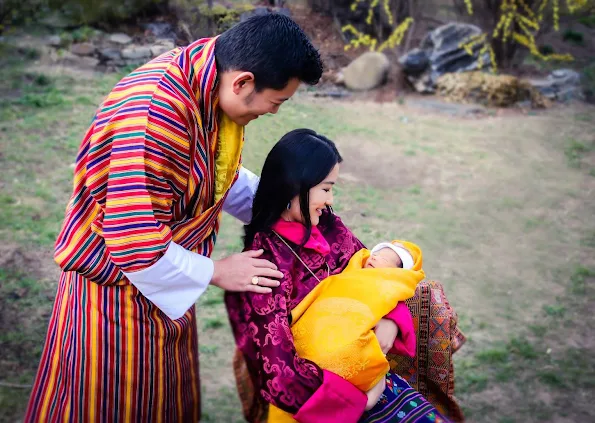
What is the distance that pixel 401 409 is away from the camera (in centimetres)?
222

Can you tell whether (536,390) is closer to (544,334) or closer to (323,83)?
(544,334)

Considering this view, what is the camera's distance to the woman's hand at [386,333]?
217 centimetres

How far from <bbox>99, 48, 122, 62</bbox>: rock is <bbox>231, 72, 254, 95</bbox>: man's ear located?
5189mm

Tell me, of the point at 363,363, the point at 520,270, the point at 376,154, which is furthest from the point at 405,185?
the point at 363,363

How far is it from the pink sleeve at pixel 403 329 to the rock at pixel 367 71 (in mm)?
6571

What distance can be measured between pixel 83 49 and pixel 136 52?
1682mm

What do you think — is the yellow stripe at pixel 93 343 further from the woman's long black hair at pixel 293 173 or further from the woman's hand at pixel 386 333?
the woman's hand at pixel 386 333

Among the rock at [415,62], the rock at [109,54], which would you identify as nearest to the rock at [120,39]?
the rock at [109,54]

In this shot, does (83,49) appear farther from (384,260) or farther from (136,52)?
(384,260)

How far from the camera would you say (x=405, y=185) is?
6395 millimetres

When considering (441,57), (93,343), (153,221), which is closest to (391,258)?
(153,221)

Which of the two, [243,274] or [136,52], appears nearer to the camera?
[243,274]

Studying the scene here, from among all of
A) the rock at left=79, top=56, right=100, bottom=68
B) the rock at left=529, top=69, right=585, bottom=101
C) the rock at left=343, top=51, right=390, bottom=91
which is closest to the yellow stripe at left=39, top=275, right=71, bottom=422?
the rock at left=79, top=56, right=100, bottom=68

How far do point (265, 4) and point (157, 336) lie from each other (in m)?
2.91
